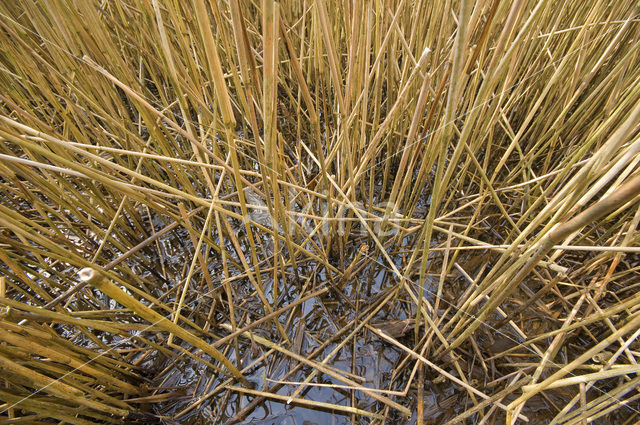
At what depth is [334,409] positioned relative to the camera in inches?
34.9

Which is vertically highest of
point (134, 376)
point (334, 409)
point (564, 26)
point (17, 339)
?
point (564, 26)

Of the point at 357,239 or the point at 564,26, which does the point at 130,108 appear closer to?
the point at 357,239

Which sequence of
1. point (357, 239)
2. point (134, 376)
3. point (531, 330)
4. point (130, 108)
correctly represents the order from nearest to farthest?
point (134, 376) < point (531, 330) < point (357, 239) < point (130, 108)

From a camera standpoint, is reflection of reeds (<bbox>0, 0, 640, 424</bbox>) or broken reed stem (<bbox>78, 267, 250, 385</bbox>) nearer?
broken reed stem (<bbox>78, 267, 250, 385</bbox>)

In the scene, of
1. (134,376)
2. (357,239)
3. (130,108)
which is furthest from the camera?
(130,108)

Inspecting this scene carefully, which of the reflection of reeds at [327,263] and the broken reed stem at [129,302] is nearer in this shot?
the broken reed stem at [129,302]

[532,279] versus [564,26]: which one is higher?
[564,26]

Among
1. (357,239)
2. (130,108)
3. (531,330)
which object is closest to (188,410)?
(357,239)

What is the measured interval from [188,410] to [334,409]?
40 cm

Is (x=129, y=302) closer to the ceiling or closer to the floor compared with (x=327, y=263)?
closer to the ceiling

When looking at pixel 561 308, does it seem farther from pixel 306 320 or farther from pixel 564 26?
pixel 564 26

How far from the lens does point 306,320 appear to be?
1.08 m

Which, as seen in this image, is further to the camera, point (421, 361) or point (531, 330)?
point (531, 330)

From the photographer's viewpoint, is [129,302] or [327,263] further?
[327,263]
